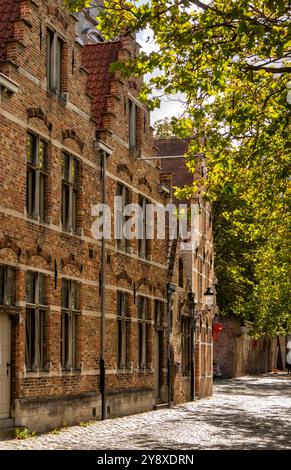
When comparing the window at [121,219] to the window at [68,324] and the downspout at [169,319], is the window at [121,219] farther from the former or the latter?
the downspout at [169,319]

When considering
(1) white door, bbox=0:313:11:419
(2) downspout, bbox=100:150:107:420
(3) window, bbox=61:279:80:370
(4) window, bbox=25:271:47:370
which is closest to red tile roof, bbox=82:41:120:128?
(2) downspout, bbox=100:150:107:420

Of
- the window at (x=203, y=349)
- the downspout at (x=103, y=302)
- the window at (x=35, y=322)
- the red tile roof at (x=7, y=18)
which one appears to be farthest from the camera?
the window at (x=203, y=349)

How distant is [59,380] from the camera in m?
21.0

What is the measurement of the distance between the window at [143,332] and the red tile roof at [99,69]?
593 cm

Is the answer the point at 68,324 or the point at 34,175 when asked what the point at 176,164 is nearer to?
the point at 68,324

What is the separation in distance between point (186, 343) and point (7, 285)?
17.0m

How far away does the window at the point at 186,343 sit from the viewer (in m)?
33.9

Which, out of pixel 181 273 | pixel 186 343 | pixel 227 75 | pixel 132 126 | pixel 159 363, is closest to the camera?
pixel 227 75

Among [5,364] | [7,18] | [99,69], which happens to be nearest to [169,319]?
[99,69]

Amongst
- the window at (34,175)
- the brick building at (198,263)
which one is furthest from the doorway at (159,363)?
the window at (34,175)

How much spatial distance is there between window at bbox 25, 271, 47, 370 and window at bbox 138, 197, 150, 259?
8.26 metres

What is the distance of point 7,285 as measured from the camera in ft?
60.6

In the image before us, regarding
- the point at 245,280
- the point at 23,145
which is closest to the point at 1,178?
the point at 23,145

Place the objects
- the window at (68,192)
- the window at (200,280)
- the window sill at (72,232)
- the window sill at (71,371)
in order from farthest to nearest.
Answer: the window at (200,280) < the window at (68,192) < the window sill at (72,232) < the window sill at (71,371)
